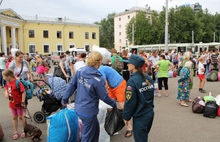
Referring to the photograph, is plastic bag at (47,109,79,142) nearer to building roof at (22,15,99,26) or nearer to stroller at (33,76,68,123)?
stroller at (33,76,68,123)

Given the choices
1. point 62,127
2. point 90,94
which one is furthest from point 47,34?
point 90,94

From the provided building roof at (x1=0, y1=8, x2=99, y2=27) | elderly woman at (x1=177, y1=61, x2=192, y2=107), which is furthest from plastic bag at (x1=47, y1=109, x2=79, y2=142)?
building roof at (x1=0, y1=8, x2=99, y2=27)

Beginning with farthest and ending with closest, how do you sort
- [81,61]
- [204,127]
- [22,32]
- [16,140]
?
[22,32], [81,61], [204,127], [16,140]

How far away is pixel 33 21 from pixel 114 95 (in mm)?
44026

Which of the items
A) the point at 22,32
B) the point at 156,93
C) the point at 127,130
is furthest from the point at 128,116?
the point at 22,32

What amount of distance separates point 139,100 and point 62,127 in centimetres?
136

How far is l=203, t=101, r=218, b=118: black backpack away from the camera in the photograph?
5.73 m

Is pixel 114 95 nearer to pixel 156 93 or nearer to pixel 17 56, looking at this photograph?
pixel 17 56

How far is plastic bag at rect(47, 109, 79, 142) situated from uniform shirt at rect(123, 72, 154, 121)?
3.39 feet

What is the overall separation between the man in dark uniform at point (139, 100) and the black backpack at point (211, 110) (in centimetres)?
350

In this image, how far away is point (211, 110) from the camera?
5734mm

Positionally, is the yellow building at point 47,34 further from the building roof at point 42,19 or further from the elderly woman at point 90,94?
the elderly woman at point 90,94

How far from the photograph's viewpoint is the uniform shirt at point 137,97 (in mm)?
2875

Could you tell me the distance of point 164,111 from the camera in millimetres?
6445
